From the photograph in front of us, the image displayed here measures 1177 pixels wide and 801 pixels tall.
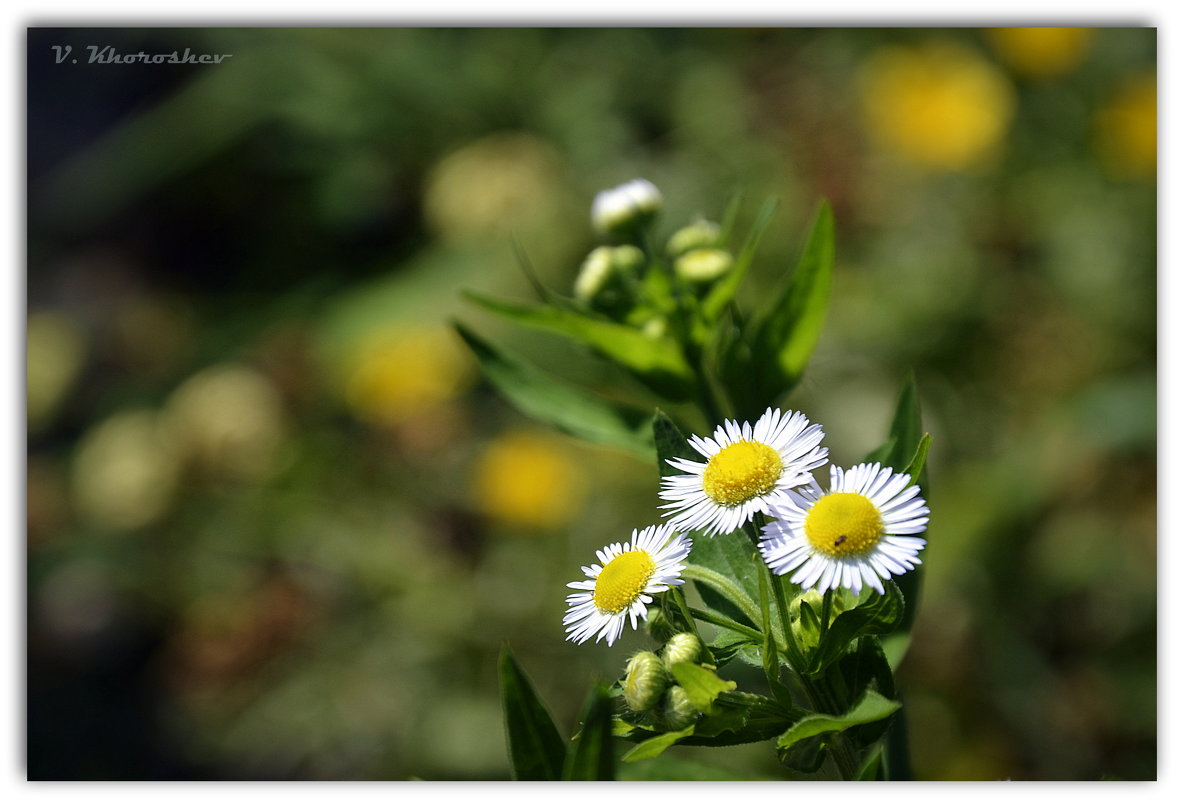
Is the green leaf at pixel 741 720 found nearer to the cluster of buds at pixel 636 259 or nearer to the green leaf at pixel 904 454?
the green leaf at pixel 904 454

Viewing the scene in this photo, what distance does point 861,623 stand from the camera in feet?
1.82

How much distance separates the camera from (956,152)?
246cm

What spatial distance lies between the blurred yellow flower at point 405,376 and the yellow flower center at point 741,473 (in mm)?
1901

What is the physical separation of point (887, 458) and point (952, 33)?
91.3 inches

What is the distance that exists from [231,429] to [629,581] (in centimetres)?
207

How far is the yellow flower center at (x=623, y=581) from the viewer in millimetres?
581

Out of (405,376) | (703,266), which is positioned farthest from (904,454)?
(405,376)

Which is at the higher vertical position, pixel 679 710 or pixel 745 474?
pixel 745 474

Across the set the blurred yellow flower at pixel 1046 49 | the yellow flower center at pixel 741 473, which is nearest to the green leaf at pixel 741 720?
the yellow flower center at pixel 741 473

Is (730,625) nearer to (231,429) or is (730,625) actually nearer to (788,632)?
(788,632)

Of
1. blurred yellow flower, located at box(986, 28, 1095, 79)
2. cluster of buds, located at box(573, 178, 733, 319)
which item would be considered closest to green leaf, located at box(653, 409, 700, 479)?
cluster of buds, located at box(573, 178, 733, 319)

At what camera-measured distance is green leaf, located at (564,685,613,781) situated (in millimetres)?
508

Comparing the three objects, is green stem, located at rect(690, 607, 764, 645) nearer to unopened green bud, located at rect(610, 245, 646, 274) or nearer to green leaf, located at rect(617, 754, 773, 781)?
green leaf, located at rect(617, 754, 773, 781)

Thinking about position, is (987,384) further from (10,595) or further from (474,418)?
(10,595)
